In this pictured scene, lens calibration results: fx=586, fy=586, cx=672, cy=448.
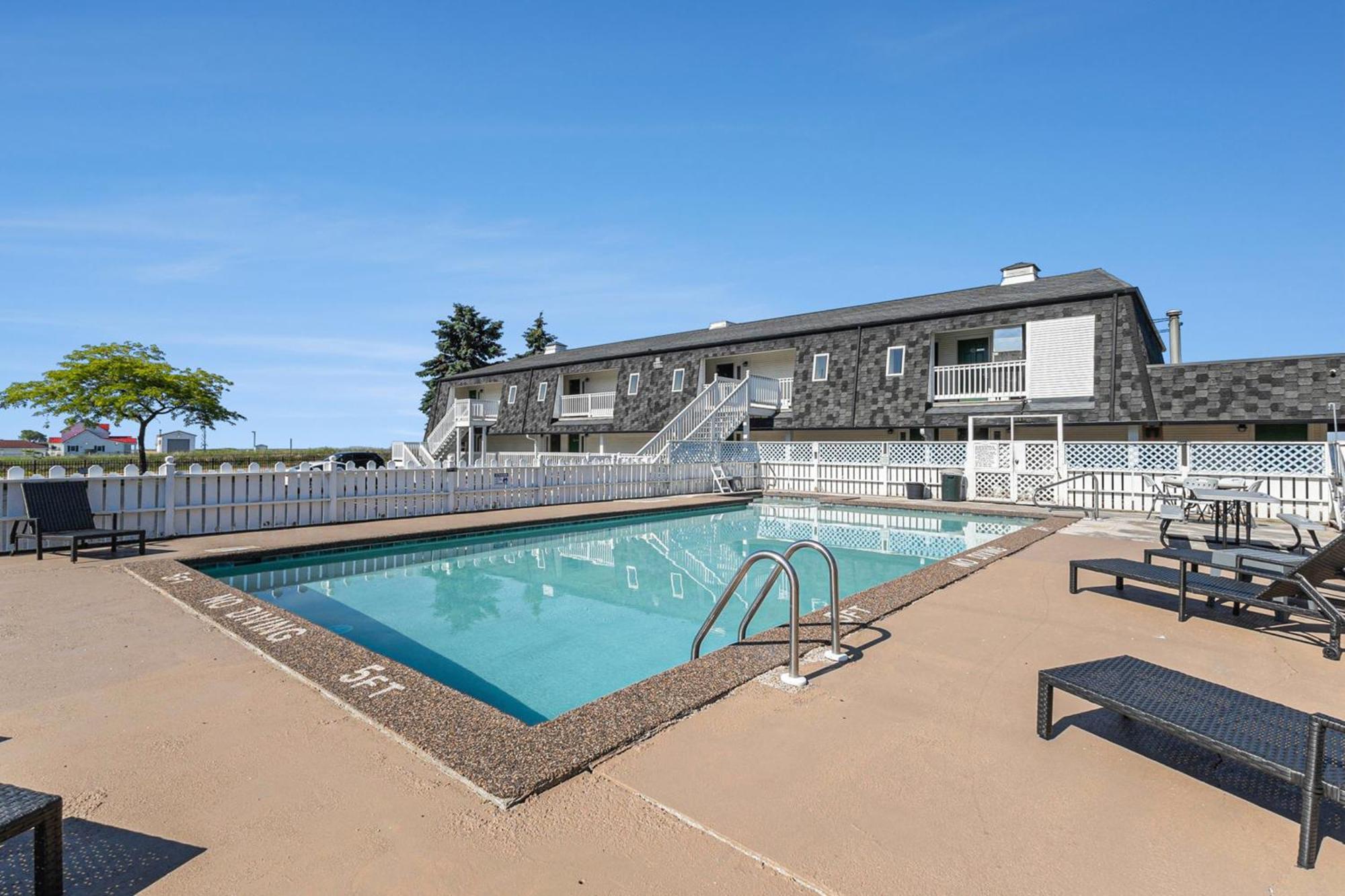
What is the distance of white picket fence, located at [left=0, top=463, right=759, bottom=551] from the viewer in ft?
29.8

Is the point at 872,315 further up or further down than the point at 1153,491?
further up

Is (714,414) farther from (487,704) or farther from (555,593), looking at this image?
(487,704)

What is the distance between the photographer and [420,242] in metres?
15.6

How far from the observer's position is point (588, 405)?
100ft

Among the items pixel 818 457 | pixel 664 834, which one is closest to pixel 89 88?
pixel 664 834

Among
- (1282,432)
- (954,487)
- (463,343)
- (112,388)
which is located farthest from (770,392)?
(463,343)

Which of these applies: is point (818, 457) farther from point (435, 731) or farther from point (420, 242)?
point (435, 731)

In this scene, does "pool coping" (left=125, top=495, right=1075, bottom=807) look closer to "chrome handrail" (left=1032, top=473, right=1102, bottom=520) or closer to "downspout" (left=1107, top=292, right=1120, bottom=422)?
"chrome handrail" (left=1032, top=473, right=1102, bottom=520)

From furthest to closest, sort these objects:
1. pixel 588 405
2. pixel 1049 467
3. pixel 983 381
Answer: pixel 588 405 < pixel 983 381 < pixel 1049 467

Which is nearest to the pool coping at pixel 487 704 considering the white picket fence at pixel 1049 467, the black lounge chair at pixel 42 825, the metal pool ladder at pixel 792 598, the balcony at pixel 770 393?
the metal pool ladder at pixel 792 598

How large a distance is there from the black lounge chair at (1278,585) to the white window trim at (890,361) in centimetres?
1545

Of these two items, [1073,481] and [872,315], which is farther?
[872,315]

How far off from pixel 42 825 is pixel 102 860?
0.43 metres

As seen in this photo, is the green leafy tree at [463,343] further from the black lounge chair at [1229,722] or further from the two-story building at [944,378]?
the black lounge chair at [1229,722]
